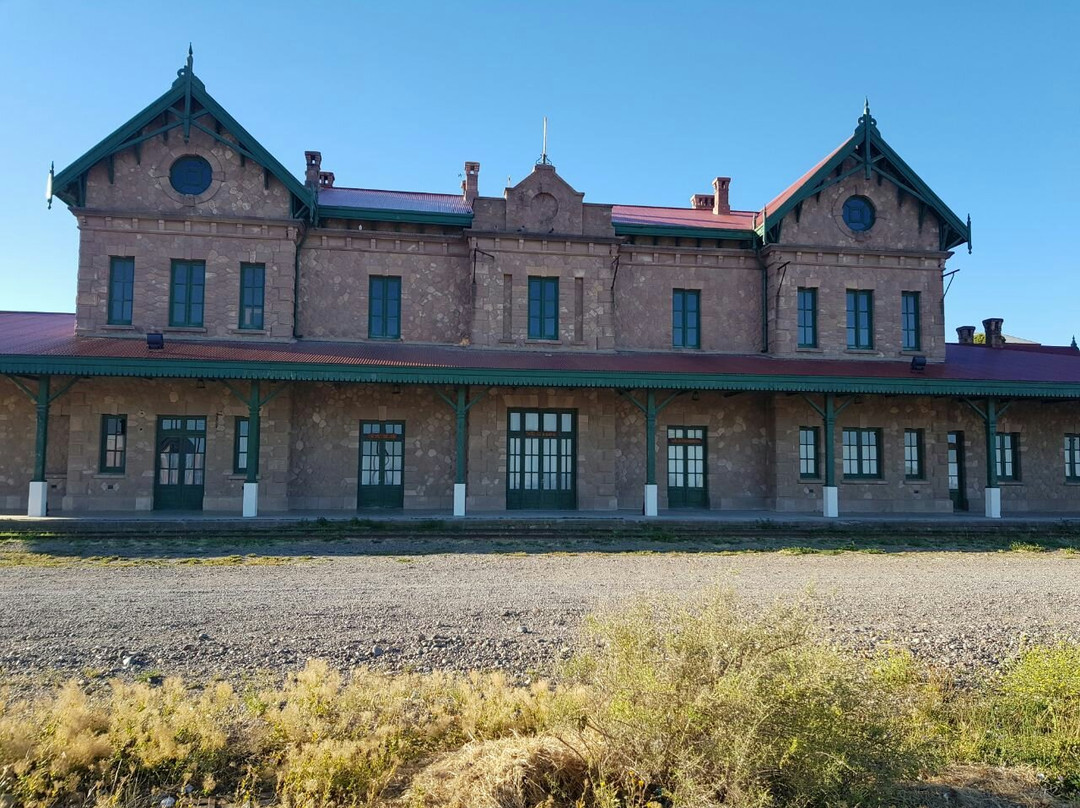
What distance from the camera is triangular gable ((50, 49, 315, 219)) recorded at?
16.3 meters

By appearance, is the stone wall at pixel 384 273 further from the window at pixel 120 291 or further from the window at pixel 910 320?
the window at pixel 910 320

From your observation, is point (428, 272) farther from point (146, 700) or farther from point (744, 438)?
point (146, 700)

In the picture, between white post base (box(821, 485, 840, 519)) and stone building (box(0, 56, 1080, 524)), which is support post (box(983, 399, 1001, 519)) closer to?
stone building (box(0, 56, 1080, 524))

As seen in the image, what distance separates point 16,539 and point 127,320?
6244 millimetres

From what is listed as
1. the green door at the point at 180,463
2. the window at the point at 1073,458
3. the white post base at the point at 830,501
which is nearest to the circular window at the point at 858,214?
the white post base at the point at 830,501

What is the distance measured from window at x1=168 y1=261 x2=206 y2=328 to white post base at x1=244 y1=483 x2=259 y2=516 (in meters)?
4.57

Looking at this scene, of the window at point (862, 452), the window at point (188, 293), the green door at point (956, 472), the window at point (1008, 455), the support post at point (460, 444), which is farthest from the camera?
the window at point (1008, 455)

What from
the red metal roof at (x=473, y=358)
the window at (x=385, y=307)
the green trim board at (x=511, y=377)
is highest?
the window at (x=385, y=307)

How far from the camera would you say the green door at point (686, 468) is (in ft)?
58.5

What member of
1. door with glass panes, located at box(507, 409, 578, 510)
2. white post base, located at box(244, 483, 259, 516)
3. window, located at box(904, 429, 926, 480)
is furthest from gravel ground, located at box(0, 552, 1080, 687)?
window, located at box(904, 429, 926, 480)

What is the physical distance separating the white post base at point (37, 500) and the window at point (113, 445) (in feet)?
6.16

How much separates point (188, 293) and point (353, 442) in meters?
5.27

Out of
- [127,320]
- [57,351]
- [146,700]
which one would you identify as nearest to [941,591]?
[146,700]

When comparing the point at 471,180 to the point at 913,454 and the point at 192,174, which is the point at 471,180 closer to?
the point at 192,174
